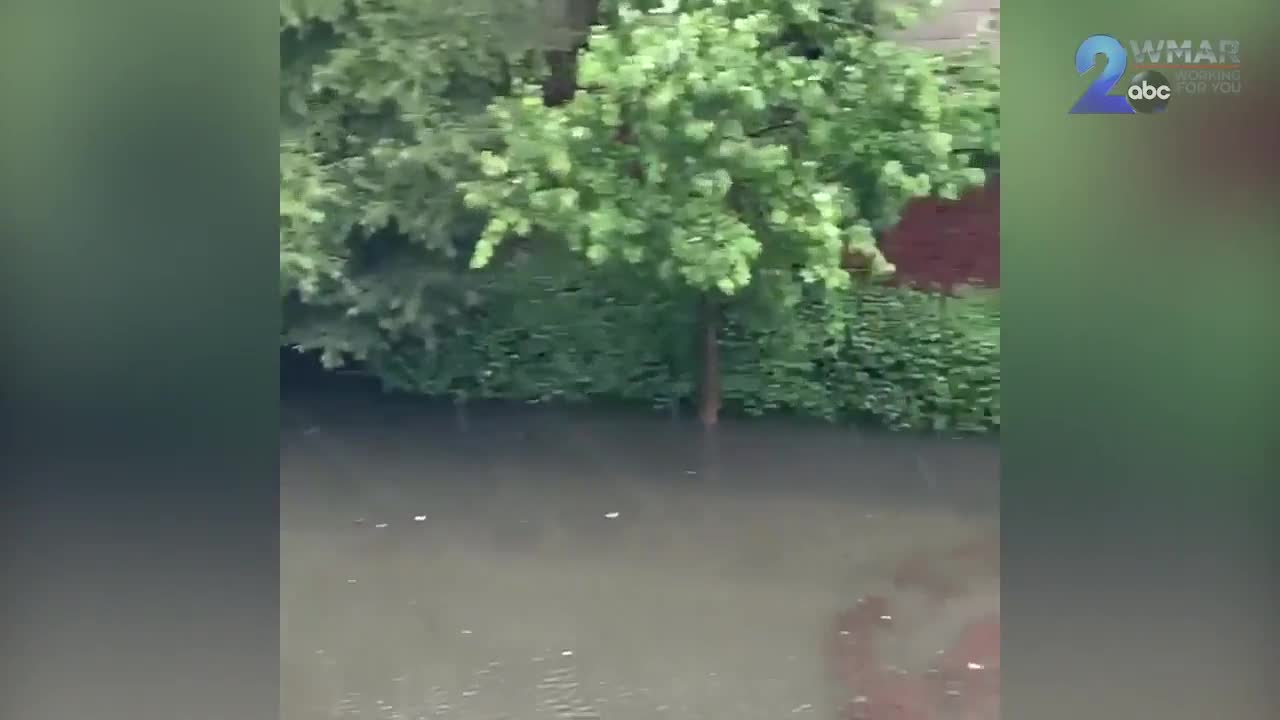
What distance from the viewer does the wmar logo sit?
335 centimetres

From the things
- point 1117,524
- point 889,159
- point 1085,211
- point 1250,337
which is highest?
point 889,159

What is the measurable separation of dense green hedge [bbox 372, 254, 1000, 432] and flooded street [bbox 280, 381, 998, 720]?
16cm

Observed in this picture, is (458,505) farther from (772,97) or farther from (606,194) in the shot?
(772,97)

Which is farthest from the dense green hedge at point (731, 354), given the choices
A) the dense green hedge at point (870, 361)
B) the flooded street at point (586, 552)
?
the flooded street at point (586, 552)

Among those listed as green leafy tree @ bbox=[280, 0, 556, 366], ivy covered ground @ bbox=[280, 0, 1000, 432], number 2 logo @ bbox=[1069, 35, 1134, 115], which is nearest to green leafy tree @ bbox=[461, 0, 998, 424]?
ivy covered ground @ bbox=[280, 0, 1000, 432]

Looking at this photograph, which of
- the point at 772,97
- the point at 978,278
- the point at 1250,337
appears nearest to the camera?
the point at 1250,337

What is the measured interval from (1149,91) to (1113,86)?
11cm

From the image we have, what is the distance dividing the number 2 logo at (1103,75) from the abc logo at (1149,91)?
3 centimetres

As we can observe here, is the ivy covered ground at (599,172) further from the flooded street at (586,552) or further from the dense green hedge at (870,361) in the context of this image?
the flooded street at (586,552)

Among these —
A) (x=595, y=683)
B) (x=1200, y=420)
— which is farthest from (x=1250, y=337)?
(x=595, y=683)

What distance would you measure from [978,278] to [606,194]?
2008 mm

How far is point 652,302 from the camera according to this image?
5.91 meters

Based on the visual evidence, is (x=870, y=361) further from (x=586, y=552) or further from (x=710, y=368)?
(x=586, y=552)

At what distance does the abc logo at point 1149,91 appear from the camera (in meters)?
3.34
